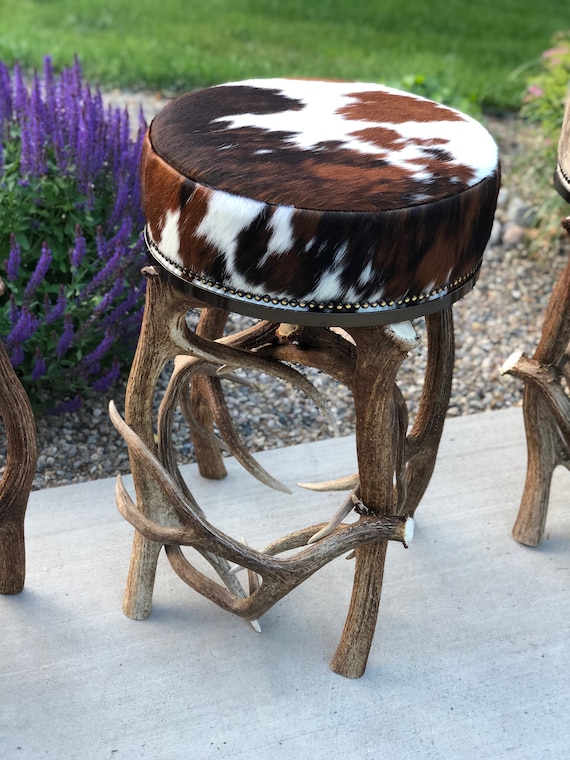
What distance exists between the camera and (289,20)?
612 centimetres

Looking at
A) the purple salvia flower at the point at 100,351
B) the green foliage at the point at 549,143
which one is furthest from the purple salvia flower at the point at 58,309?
the green foliage at the point at 549,143

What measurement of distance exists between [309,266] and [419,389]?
1528mm

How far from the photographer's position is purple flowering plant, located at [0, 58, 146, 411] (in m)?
2.18

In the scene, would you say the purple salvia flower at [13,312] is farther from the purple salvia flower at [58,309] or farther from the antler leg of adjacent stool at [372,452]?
→ the antler leg of adjacent stool at [372,452]

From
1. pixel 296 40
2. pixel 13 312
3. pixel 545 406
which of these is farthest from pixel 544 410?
pixel 296 40

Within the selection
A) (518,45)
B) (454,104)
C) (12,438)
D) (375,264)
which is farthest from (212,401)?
(518,45)

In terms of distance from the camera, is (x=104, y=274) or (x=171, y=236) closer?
(x=171, y=236)

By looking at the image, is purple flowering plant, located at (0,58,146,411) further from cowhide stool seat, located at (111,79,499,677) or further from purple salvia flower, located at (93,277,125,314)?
cowhide stool seat, located at (111,79,499,677)

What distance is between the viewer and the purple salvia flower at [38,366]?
2133mm

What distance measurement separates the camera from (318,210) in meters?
1.18

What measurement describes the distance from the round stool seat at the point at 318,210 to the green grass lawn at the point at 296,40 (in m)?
Result: 3.05

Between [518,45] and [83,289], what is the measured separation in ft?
14.9

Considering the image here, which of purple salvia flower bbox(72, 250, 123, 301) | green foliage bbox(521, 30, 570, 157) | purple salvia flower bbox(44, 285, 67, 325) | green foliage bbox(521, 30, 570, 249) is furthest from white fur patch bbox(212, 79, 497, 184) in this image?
green foliage bbox(521, 30, 570, 157)

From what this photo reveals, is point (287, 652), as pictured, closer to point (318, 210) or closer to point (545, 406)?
point (545, 406)
